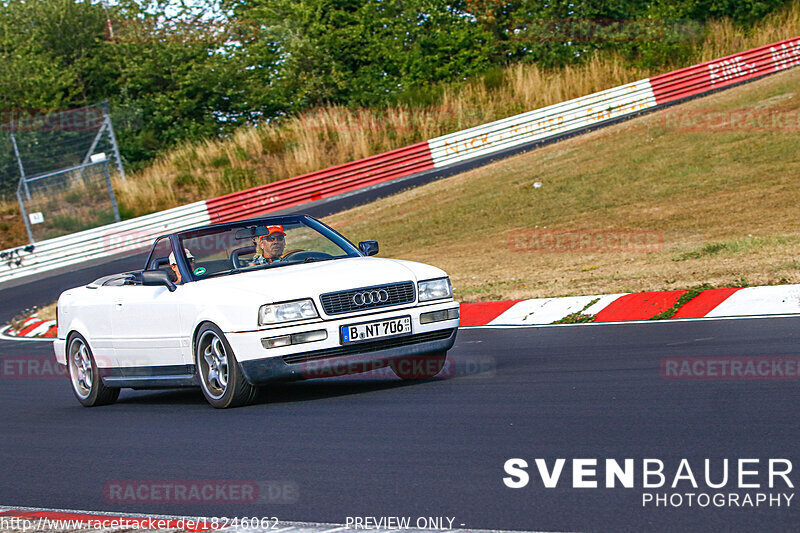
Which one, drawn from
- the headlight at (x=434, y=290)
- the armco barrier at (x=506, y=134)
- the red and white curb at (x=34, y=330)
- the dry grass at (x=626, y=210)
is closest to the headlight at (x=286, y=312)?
the headlight at (x=434, y=290)

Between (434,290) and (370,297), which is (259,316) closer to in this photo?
(370,297)

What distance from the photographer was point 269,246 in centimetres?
853

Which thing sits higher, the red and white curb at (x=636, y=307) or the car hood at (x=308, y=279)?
the car hood at (x=308, y=279)

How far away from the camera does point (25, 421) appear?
850 centimetres

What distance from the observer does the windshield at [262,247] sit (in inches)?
329

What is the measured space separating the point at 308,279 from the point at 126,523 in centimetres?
320

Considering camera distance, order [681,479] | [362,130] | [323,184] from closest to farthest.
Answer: [681,479]
[323,184]
[362,130]

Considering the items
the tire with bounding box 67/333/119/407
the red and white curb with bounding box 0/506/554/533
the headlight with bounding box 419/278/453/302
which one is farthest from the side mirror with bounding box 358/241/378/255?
the red and white curb with bounding box 0/506/554/533

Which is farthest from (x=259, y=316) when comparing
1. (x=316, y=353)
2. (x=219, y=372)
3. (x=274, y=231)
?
(x=274, y=231)

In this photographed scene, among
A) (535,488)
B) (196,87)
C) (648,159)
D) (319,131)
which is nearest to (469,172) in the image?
(648,159)

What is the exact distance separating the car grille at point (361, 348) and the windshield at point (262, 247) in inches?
46.7

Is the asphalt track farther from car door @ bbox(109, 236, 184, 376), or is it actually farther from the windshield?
the windshield

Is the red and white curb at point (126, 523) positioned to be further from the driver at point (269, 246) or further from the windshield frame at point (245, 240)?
the driver at point (269, 246)

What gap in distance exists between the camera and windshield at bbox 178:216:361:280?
835 centimetres
